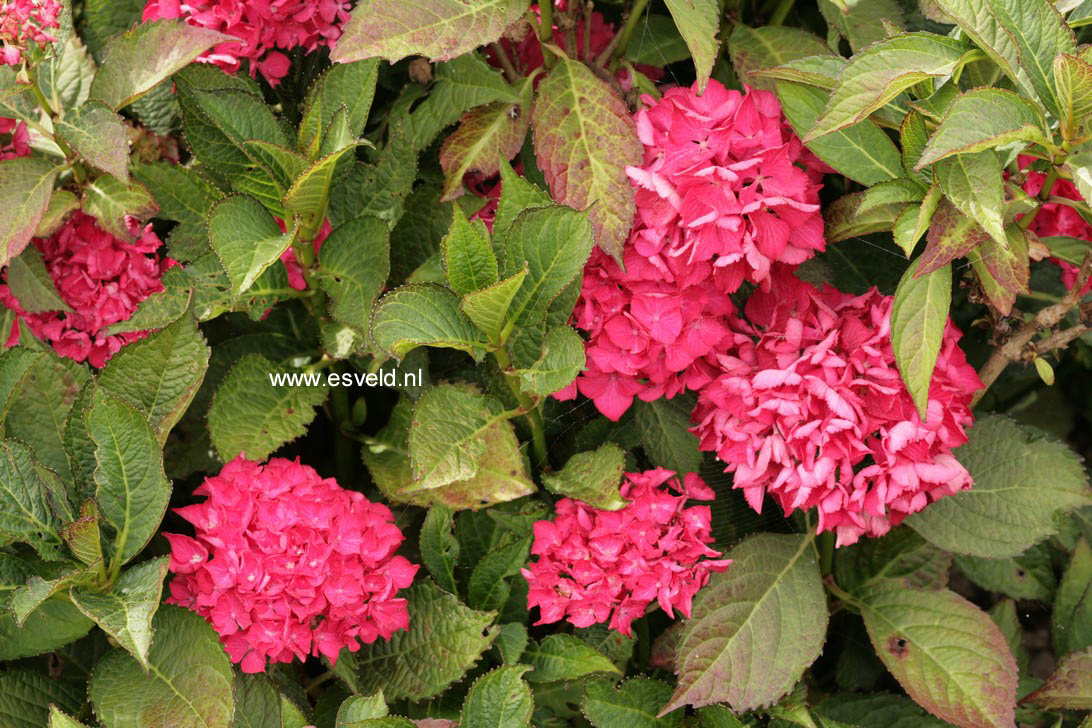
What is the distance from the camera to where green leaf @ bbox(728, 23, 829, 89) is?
1.14 metres

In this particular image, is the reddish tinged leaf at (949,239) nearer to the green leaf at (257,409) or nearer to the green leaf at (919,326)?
the green leaf at (919,326)

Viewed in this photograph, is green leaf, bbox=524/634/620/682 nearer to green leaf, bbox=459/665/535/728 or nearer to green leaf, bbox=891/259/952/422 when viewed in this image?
green leaf, bbox=459/665/535/728

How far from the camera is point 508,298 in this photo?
38.2 inches

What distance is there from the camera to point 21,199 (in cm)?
107

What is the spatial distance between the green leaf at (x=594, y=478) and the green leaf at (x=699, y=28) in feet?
1.22

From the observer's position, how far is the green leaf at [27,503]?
972 mm

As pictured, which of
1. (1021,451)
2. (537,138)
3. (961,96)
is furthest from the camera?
(1021,451)

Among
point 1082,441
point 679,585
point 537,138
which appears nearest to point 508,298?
point 537,138

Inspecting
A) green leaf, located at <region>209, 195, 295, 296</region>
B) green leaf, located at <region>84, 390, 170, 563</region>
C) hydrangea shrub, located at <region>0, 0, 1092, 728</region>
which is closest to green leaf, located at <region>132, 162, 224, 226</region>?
hydrangea shrub, located at <region>0, 0, 1092, 728</region>

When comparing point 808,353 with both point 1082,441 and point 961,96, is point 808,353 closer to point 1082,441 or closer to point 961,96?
point 961,96

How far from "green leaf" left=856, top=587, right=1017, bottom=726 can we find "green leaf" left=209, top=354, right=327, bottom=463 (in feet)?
2.21

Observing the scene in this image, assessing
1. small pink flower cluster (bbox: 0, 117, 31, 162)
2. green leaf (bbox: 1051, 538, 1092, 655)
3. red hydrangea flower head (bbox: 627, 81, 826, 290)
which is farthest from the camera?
green leaf (bbox: 1051, 538, 1092, 655)

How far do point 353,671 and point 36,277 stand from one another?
0.53 m

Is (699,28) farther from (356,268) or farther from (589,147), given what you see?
(356,268)
